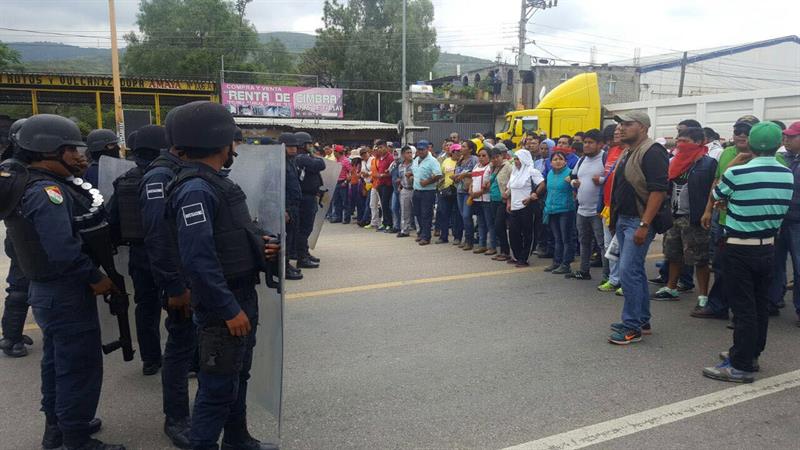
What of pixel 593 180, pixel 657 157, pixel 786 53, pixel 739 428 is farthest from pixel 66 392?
pixel 786 53

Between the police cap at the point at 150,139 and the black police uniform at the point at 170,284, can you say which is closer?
the black police uniform at the point at 170,284

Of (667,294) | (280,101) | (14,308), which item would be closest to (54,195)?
(14,308)

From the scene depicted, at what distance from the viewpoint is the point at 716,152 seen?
25.8 ft

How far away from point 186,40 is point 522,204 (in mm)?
51317

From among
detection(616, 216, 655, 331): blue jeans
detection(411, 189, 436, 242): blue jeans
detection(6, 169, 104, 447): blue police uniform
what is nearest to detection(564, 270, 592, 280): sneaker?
detection(616, 216, 655, 331): blue jeans

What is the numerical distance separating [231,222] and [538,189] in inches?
233

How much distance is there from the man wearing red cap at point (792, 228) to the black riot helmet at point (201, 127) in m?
5.15

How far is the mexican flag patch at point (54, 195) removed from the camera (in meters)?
2.94

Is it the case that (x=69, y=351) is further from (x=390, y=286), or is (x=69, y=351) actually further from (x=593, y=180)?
(x=593, y=180)

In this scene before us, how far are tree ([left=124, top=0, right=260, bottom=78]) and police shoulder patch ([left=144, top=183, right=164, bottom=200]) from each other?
50.1 m

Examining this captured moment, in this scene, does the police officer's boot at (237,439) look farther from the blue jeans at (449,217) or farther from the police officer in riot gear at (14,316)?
the blue jeans at (449,217)

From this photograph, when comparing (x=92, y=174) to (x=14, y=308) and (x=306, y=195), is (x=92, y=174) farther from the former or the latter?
(x=306, y=195)

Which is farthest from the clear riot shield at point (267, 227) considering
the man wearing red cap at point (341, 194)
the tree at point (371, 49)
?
the tree at point (371, 49)

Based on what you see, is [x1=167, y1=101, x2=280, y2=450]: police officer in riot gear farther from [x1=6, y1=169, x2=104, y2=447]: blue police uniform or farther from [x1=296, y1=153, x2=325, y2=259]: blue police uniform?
[x1=296, y1=153, x2=325, y2=259]: blue police uniform
